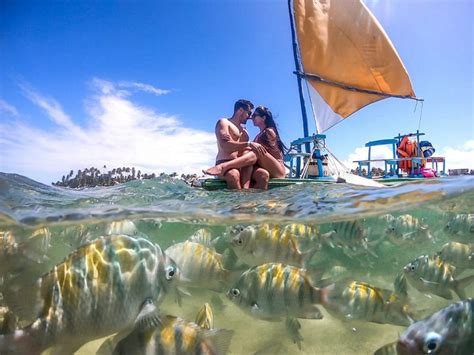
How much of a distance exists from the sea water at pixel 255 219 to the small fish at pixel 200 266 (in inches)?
21.9

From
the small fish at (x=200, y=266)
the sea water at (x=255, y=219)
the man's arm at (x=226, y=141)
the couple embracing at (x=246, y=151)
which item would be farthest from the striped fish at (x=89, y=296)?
the man's arm at (x=226, y=141)

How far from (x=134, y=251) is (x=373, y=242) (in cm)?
624

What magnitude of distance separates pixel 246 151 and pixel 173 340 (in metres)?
5.14

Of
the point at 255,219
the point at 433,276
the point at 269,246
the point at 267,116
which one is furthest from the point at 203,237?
the point at 433,276

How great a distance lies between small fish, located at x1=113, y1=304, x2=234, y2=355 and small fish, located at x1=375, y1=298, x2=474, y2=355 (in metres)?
1.10

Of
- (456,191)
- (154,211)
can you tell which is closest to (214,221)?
(154,211)

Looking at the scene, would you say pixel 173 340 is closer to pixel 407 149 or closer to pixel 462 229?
pixel 462 229

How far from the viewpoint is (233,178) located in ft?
21.9

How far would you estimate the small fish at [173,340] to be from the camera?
1.98 meters

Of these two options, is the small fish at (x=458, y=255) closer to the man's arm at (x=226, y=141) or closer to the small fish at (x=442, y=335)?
the small fish at (x=442, y=335)

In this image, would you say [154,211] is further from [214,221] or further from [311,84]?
[311,84]

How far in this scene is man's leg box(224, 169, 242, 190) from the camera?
21.9 feet

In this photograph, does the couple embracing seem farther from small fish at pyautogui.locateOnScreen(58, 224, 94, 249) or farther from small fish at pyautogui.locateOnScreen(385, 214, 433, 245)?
small fish at pyautogui.locateOnScreen(385, 214, 433, 245)

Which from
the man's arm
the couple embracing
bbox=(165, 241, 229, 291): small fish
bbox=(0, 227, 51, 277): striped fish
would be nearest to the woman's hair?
the couple embracing
